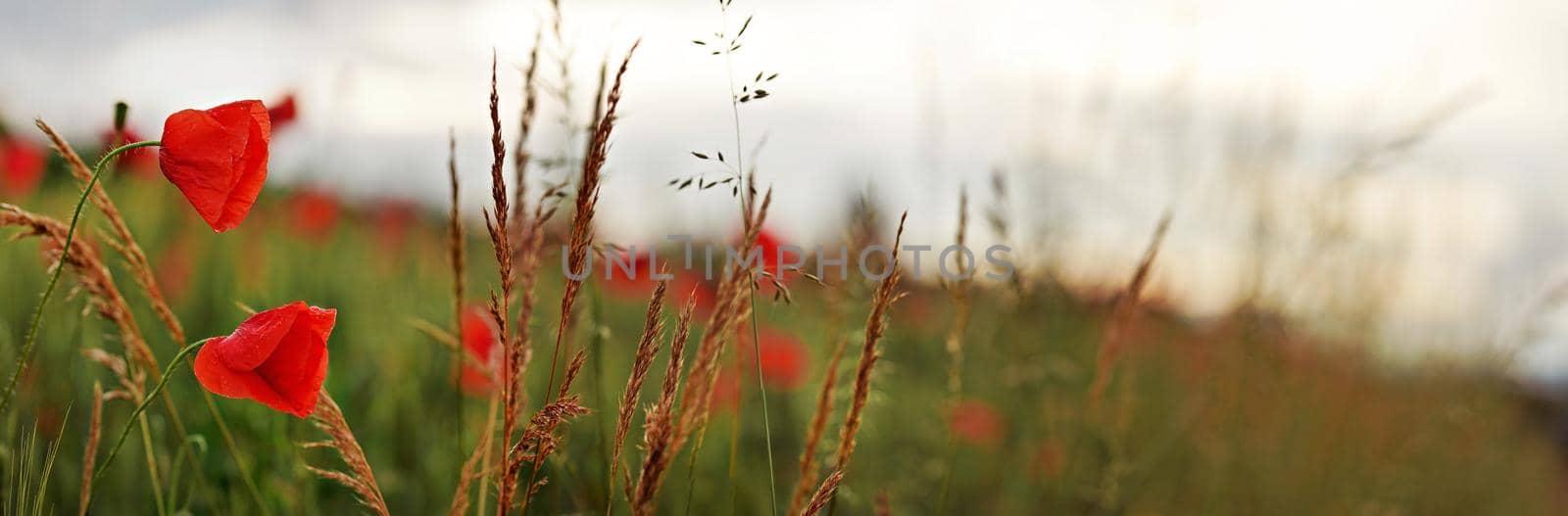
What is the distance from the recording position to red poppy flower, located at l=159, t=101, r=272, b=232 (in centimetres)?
92

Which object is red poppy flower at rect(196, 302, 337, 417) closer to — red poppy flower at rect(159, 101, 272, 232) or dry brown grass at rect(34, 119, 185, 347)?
red poppy flower at rect(159, 101, 272, 232)

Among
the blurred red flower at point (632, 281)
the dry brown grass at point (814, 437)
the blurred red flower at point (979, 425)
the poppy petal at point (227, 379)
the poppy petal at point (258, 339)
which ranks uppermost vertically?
the poppy petal at point (258, 339)

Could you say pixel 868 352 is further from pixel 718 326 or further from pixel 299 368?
pixel 299 368

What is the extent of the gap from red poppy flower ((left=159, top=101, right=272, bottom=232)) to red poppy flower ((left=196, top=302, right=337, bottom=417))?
0.10m

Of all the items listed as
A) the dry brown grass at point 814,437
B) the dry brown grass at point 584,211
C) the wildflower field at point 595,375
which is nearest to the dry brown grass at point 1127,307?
the wildflower field at point 595,375

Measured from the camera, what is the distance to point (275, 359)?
889 millimetres

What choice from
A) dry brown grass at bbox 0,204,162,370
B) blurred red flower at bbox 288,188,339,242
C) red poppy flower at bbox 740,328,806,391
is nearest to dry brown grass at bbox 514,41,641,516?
dry brown grass at bbox 0,204,162,370

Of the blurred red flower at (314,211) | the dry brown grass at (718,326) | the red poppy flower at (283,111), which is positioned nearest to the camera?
the dry brown grass at (718,326)

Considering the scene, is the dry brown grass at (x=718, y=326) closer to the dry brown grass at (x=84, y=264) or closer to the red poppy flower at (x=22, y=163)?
the dry brown grass at (x=84, y=264)

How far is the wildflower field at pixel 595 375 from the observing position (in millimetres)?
969

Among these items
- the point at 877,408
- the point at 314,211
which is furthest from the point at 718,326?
the point at 314,211

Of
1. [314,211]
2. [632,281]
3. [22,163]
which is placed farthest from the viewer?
[314,211]

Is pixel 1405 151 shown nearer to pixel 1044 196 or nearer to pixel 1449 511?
pixel 1044 196

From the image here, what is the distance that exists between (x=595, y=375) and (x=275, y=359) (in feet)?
2.12
